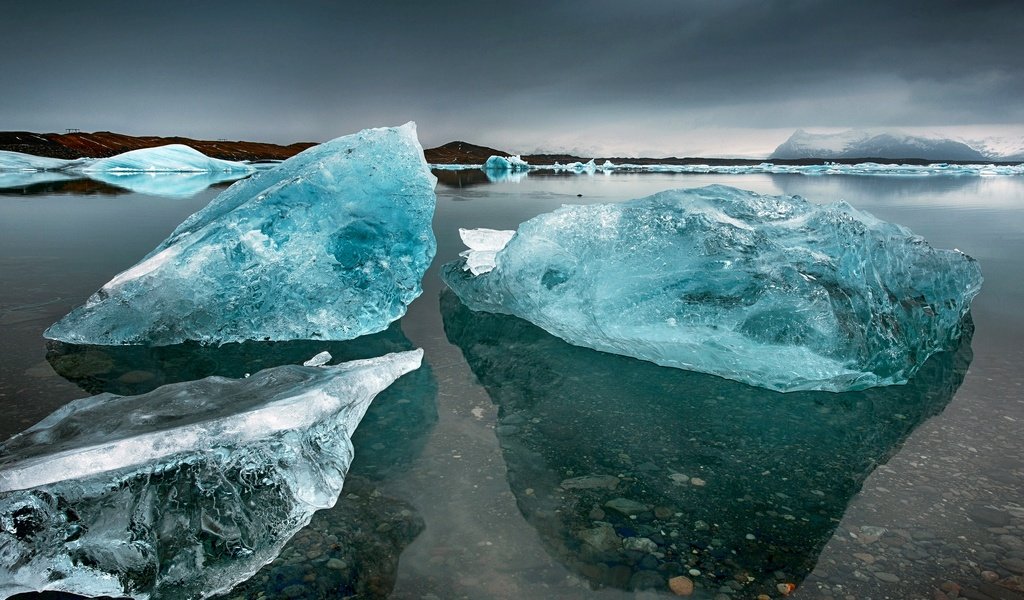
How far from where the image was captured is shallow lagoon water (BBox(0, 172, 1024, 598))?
1.98m

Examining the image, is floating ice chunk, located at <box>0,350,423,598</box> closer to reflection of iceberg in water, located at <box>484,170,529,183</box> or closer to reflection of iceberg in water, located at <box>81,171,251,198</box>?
reflection of iceberg in water, located at <box>81,171,251,198</box>

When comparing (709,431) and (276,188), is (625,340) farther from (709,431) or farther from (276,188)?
(276,188)

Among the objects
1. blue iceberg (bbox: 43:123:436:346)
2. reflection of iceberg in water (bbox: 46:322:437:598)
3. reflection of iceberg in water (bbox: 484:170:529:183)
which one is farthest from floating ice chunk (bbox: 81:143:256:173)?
reflection of iceberg in water (bbox: 46:322:437:598)

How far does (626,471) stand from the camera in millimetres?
2615

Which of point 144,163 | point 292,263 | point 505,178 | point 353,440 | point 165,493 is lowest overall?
point 353,440

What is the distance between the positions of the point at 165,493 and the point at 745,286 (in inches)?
135

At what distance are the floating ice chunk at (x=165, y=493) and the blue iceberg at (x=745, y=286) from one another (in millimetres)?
2299

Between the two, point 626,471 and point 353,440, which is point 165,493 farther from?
point 626,471

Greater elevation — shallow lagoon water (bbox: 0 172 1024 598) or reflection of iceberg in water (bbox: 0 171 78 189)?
reflection of iceberg in water (bbox: 0 171 78 189)

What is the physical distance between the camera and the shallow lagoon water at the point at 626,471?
77.8 inches

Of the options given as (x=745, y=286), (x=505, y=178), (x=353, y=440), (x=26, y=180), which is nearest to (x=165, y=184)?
(x=26, y=180)

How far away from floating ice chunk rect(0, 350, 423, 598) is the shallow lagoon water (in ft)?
0.59

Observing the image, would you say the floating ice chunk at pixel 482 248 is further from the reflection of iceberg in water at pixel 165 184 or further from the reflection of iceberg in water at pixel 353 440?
the reflection of iceberg in water at pixel 165 184

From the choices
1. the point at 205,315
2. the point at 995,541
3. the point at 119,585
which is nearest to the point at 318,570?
the point at 119,585
